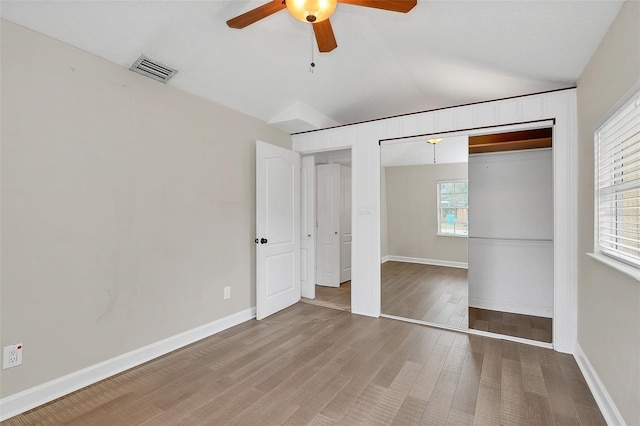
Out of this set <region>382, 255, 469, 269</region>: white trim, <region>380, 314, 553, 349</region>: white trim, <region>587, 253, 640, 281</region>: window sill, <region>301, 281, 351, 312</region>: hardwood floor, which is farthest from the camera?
<region>382, 255, 469, 269</region>: white trim

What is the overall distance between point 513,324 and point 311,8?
371 centimetres

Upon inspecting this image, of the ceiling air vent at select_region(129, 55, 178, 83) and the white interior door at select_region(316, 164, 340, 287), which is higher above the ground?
the ceiling air vent at select_region(129, 55, 178, 83)

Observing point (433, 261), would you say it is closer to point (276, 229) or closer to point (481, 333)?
point (481, 333)

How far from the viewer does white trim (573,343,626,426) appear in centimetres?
173

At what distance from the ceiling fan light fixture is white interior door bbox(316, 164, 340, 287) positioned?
3.40 metres

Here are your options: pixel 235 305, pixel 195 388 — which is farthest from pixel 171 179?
pixel 195 388

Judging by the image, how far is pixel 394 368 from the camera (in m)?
2.45

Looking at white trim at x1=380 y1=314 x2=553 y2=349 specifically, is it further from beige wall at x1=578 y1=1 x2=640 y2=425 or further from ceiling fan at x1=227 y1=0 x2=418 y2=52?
ceiling fan at x1=227 y1=0 x2=418 y2=52

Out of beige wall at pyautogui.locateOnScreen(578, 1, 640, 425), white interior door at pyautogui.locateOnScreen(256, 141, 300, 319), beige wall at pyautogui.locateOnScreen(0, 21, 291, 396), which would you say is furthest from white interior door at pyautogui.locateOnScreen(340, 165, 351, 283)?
beige wall at pyautogui.locateOnScreen(578, 1, 640, 425)

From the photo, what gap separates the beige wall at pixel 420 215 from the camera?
572cm

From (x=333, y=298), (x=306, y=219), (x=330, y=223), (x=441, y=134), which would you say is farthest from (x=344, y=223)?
(x=441, y=134)

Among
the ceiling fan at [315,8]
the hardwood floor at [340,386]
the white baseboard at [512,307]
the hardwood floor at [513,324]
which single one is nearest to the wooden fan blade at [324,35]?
the ceiling fan at [315,8]

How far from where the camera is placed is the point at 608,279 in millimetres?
1917

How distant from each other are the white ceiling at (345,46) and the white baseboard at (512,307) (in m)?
2.52
